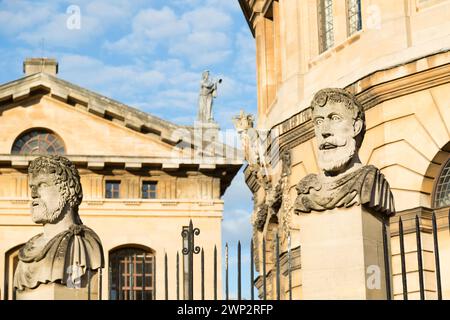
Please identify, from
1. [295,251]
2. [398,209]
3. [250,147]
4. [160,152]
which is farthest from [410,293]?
[160,152]

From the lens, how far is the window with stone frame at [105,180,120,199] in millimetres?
42094

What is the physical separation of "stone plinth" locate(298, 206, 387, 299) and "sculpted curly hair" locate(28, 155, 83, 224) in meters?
2.31

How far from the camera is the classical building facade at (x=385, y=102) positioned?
18.9 metres

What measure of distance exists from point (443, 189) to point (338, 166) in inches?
429

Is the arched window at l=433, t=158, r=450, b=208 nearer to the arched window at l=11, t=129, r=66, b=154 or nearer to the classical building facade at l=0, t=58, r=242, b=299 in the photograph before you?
the classical building facade at l=0, t=58, r=242, b=299

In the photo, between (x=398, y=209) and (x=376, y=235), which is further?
(x=398, y=209)

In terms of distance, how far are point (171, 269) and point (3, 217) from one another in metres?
6.82

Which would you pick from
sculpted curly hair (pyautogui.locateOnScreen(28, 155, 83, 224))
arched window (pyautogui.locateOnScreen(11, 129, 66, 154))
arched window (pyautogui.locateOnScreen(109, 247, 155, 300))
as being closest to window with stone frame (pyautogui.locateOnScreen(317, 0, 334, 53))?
sculpted curly hair (pyautogui.locateOnScreen(28, 155, 83, 224))

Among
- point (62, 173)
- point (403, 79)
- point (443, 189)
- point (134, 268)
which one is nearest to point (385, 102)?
point (403, 79)

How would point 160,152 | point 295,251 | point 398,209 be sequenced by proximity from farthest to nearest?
point 160,152, point 295,251, point 398,209

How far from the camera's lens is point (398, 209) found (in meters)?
19.1

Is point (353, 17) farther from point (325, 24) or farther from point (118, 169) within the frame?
point (118, 169)
